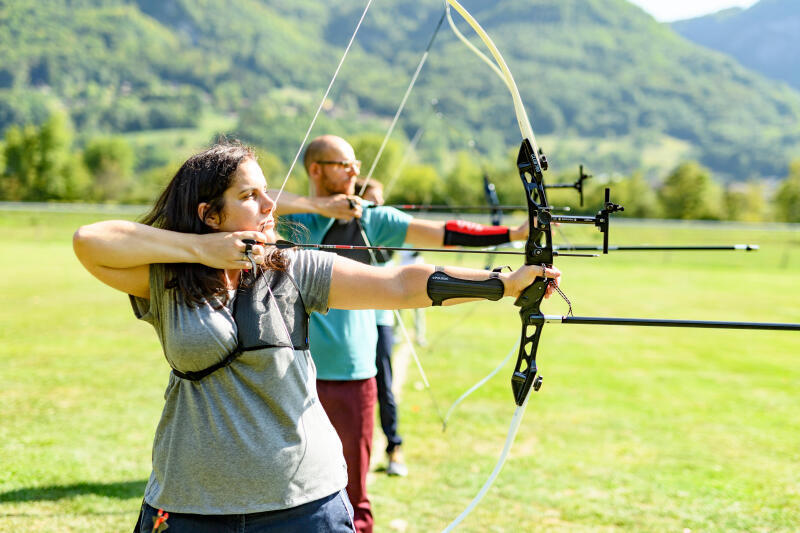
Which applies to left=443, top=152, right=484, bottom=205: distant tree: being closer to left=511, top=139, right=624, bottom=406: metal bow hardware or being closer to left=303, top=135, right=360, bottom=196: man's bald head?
left=303, top=135, right=360, bottom=196: man's bald head

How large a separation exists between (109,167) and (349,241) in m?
78.9

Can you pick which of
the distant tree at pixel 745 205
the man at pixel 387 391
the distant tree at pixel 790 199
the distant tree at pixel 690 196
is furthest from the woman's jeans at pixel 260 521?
the distant tree at pixel 745 205

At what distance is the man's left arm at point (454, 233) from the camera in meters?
3.23

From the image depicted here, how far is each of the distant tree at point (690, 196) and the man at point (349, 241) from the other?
2235 inches

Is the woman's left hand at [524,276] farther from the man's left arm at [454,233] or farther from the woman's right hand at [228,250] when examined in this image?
the man's left arm at [454,233]

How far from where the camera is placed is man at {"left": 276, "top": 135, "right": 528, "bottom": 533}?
2.97m

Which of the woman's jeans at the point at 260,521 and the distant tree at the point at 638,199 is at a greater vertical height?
the distant tree at the point at 638,199

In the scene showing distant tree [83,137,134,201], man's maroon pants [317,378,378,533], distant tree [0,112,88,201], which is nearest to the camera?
man's maroon pants [317,378,378,533]

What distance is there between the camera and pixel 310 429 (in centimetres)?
179

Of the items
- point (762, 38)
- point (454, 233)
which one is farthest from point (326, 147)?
point (762, 38)

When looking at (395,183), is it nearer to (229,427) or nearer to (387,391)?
(387,391)

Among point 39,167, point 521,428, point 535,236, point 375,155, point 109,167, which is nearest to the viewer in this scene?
point 535,236

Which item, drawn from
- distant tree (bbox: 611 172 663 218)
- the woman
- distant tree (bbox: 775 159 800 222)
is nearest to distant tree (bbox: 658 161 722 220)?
distant tree (bbox: 611 172 663 218)

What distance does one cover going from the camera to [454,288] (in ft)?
6.08
